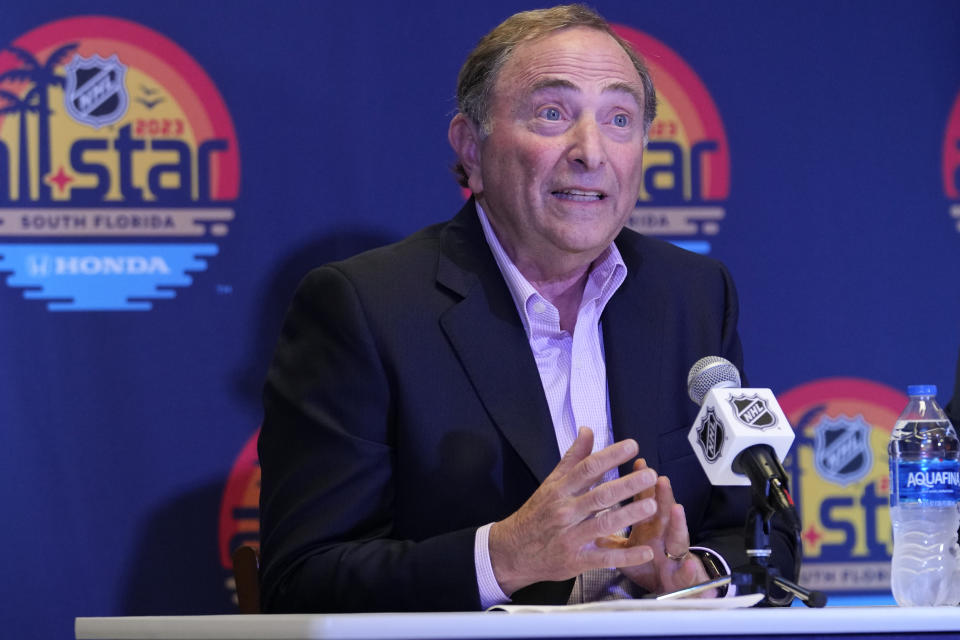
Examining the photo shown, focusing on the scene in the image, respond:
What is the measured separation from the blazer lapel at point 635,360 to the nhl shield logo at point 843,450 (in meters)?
1.06

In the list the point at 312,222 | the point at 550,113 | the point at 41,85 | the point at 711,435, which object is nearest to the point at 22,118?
the point at 41,85

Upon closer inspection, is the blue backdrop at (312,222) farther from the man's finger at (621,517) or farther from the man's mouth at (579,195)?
the man's finger at (621,517)

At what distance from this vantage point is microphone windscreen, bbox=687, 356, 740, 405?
61.4 inches

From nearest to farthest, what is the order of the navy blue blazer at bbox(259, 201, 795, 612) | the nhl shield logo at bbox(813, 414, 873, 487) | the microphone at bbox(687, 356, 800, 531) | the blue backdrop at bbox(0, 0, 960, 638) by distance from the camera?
the microphone at bbox(687, 356, 800, 531), the navy blue blazer at bbox(259, 201, 795, 612), the blue backdrop at bbox(0, 0, 960, 638), the nhl shield logo at bbox(813, 414, 873, 487)

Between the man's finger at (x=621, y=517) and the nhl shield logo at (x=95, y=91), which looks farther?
the nhl shield logo at (x=95, y=91)

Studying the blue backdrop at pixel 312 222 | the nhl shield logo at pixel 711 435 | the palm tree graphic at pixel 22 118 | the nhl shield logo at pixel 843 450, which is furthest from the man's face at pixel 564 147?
the palm tree graphic at pixel 22 118

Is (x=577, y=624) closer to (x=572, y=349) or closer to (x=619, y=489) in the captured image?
(x=619, y=489)

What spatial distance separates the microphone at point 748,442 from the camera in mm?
1414

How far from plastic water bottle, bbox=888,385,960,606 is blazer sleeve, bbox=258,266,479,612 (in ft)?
2.42

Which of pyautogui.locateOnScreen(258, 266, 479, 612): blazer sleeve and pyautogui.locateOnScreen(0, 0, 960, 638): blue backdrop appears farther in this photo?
pyautogui.locateOnScreen(0, 0, 960, 638): blue backdrop

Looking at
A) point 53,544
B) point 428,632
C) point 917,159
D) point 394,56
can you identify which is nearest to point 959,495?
point 428,632

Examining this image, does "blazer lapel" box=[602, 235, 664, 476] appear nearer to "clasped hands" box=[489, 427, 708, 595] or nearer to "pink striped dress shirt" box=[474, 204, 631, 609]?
"pink striped dress shirt" box=[474, 204, 631, 609]

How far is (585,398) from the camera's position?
7.02 ft

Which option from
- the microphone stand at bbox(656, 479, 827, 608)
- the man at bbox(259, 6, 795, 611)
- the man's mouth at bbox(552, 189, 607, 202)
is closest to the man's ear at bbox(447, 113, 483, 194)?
the man at bbox(259, 6, 795, 611)
